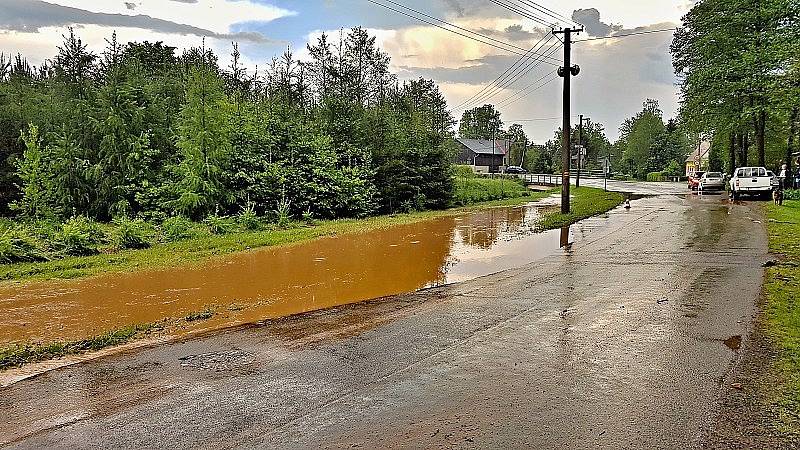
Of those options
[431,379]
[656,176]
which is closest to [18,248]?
[431,379]

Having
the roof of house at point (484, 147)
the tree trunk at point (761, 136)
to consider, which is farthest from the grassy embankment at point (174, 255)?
the roof of house at point (484, 147)

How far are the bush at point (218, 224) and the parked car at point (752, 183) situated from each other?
2427 cm

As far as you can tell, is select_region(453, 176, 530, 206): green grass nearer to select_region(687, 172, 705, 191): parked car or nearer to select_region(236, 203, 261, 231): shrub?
select_region(687, 172, 705, 191): parked car

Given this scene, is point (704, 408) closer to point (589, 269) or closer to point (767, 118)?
point (589, 269)

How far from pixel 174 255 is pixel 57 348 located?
8083 millimetres

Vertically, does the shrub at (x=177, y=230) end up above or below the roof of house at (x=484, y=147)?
below

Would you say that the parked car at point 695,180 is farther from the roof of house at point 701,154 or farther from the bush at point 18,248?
the bush at point 18,248

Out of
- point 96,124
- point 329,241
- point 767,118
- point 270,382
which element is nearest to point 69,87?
point 96,124

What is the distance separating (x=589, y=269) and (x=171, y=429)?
9.42 m

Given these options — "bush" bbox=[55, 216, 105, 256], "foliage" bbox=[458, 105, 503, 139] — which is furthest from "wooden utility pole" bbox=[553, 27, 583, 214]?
"foliage" bbox=[458, 105, 503, 139]

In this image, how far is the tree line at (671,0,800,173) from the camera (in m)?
25.8

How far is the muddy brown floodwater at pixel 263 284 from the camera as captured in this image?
9.40m

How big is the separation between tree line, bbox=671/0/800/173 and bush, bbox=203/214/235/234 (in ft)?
66.4

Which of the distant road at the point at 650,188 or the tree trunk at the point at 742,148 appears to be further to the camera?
the distant road at the point at 650,188
